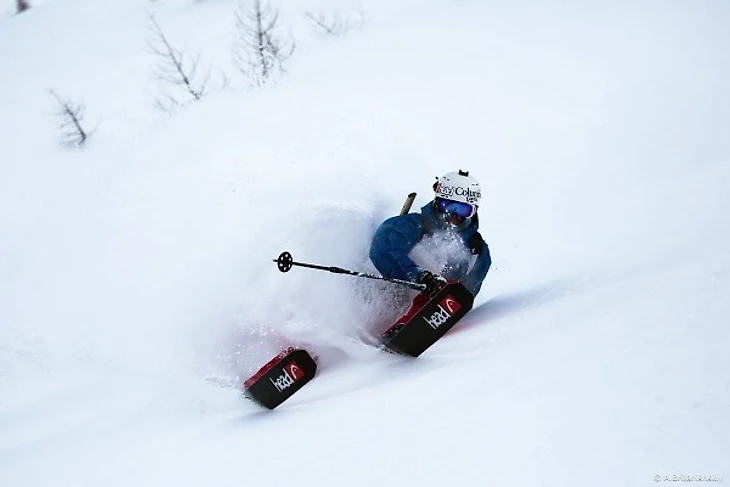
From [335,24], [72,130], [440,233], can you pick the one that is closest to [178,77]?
[72,130]

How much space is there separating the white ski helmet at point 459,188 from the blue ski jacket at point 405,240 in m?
0.23

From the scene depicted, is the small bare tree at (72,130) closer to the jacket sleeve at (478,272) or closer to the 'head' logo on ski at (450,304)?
the jacket sleeve at (478,272)

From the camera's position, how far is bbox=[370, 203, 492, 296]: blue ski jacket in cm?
482

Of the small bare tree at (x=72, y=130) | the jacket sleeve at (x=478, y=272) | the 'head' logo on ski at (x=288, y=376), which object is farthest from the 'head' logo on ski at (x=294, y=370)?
the small bare tree at (x=72, y=130)

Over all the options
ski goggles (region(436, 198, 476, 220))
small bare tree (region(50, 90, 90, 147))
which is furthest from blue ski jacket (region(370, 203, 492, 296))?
small bare tree (region(50, 90, 90, 147))

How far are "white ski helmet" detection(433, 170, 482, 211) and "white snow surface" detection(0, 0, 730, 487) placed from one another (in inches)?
40.9

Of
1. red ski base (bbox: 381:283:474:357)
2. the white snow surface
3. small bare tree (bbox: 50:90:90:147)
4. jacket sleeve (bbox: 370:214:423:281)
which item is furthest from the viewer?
small bare tree (bbox: 50:90:90:147)

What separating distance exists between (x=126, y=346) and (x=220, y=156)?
508 cm

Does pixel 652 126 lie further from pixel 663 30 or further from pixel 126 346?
pixel 126 346

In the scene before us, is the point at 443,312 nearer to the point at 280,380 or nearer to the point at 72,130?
the point at 280,380

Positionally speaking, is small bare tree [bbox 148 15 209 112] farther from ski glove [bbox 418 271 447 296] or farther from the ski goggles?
ski glove [bbox 418 271 447 296]

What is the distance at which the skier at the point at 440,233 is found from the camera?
485 cm

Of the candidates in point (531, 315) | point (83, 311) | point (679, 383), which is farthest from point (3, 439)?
point (679, 383)

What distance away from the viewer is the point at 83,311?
6691mm
